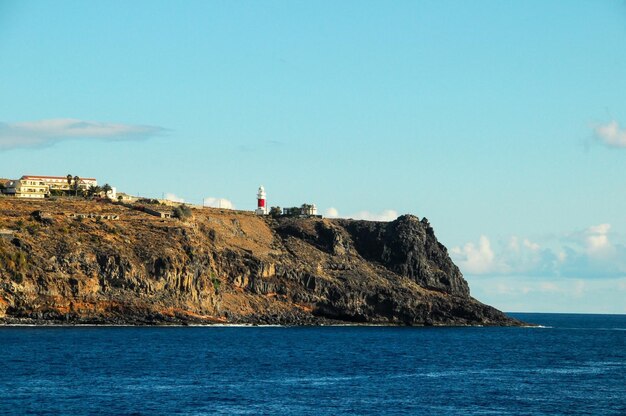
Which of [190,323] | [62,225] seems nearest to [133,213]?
[62,225]

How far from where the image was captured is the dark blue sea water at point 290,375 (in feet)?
221

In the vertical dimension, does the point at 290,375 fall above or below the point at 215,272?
below

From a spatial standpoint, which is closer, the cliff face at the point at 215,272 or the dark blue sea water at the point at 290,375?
the dark blue sea water at the point at 290,375

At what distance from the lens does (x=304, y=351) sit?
373ft

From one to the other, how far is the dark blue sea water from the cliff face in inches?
348

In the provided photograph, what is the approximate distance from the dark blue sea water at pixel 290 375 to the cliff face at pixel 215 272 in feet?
29.0

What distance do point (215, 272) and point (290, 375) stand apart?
78.5 metres

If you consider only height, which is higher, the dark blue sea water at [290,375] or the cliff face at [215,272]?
the cliff face at [215,272]

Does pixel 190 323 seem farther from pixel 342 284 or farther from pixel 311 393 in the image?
pixel 311 393

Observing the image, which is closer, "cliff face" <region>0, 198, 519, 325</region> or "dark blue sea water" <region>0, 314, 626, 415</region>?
"dark blue sea water" <region>0, 314, 626, 415</region>

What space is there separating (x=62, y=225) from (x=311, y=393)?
309 feet

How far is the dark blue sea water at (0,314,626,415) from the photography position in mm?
67438

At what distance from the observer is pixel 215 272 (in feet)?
540

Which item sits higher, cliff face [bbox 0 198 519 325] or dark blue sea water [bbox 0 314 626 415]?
cliff face [bbox 0 198 519 325]
